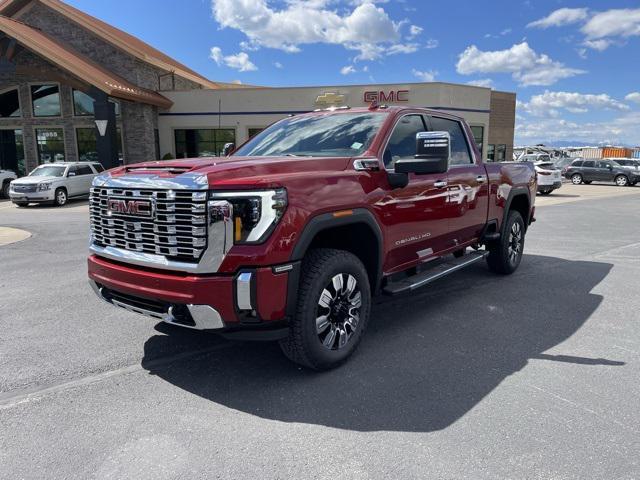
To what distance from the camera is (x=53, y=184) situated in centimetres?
1770

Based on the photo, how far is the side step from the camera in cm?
435

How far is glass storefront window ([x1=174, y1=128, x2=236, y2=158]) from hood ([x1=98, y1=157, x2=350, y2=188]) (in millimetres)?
23650

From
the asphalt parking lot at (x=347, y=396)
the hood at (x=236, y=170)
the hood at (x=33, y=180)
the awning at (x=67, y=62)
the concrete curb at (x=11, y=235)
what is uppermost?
the awning at (x=67, y=62)

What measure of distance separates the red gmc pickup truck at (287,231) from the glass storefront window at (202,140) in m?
22.6

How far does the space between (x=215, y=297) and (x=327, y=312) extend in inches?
35.7

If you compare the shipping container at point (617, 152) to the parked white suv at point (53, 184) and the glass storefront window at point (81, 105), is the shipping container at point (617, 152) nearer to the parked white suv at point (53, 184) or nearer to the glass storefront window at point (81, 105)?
the glass storefront window at point (81, 105)

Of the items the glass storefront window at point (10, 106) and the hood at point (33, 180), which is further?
the glass storefront window at point (10, 106)

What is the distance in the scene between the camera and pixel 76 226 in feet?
40.6

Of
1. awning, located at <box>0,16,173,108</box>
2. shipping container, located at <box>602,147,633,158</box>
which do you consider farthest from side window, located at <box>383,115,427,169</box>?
shipping container, located at <box>602,147,633,158</box>

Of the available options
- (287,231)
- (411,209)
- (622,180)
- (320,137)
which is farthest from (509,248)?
(622,180)

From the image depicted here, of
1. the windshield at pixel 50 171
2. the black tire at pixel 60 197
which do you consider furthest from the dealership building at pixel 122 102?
the black tire at pixel 60 197

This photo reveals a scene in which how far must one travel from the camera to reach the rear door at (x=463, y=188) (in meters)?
5.23

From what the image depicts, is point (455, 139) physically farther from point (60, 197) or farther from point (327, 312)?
point (60, 197)

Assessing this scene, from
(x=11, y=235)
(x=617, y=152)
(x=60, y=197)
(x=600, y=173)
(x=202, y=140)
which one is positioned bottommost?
(x=11, y=235)
